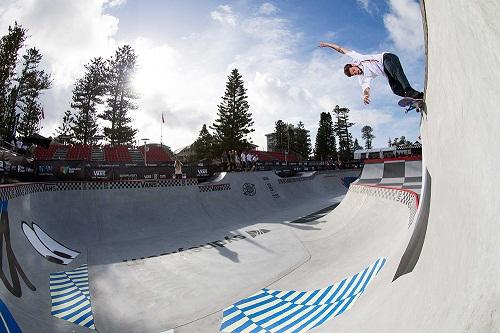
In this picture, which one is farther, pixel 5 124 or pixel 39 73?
pixel 39 73

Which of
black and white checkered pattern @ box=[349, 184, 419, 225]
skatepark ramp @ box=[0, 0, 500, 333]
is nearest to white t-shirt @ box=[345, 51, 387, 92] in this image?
skatepark ramp @ box=[0, 0, 500, 333]

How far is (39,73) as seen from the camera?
30.5 meters

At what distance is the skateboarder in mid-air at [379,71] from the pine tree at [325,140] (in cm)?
6148

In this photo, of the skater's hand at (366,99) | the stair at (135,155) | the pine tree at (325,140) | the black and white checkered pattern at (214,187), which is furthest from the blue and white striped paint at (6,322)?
the pine tree at (325,140)

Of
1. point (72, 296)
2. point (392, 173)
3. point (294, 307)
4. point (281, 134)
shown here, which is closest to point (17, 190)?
point (72, 296)

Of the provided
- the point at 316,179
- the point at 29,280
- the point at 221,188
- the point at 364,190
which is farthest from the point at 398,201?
the point at 316,179

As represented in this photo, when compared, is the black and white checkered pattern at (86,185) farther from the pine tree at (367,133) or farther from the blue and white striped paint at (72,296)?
the pine tree at (367,133)

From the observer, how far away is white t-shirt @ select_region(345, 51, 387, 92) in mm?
3820

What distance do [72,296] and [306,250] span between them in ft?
18.5

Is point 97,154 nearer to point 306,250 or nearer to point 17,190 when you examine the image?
point 17,190

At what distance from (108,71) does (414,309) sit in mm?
42234

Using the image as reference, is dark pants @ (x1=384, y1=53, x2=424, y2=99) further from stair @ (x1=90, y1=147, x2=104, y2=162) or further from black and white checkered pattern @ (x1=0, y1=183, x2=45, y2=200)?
stair @ (x1=90, y1=147, x2=104, y2=162)

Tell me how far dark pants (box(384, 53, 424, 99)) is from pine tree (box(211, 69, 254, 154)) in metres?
40.1

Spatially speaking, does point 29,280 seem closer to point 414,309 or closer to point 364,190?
point 414,309
